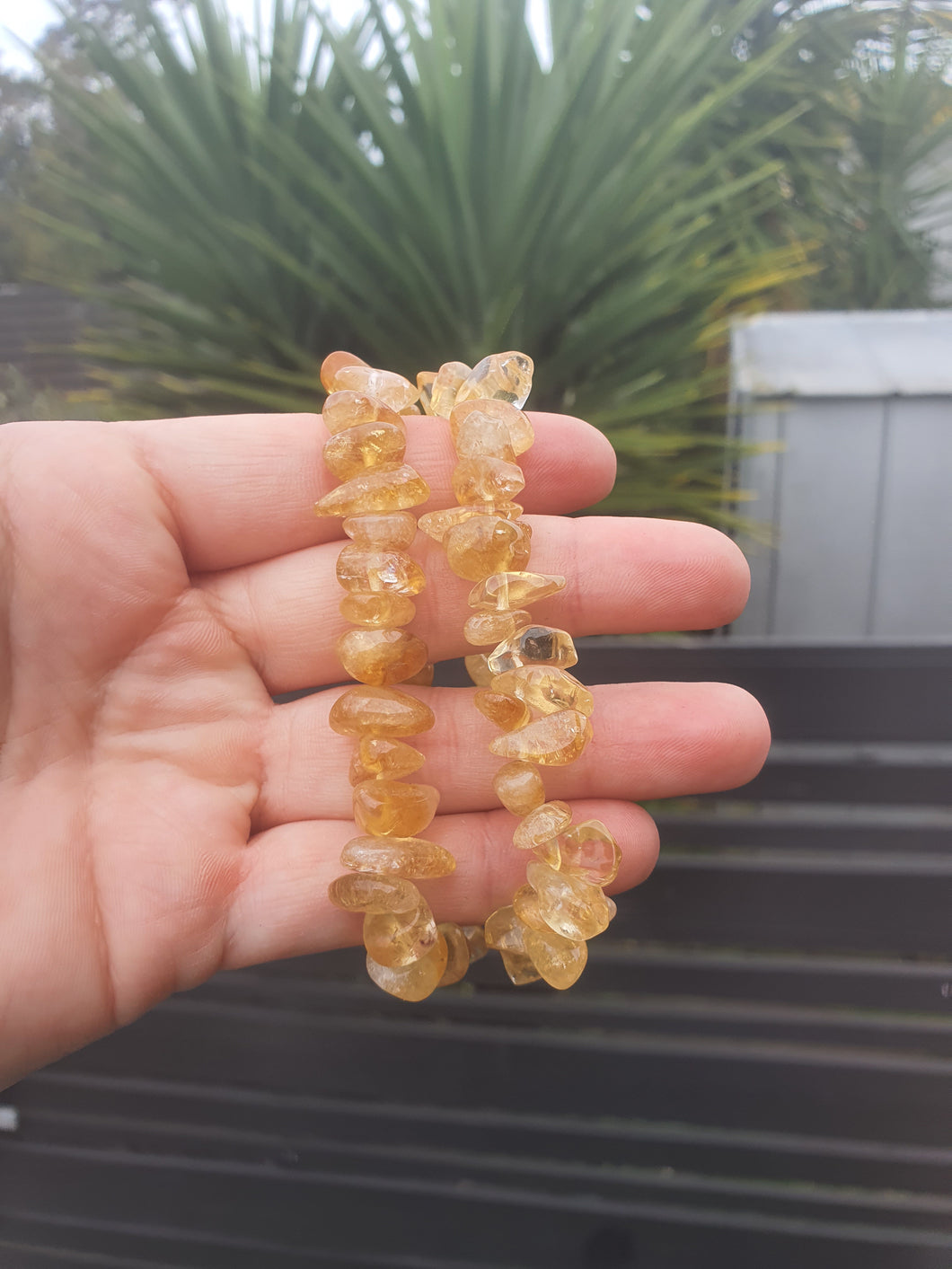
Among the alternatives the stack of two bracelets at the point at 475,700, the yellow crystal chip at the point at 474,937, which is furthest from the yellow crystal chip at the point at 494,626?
the yellow crystal chip at the point at 474,937

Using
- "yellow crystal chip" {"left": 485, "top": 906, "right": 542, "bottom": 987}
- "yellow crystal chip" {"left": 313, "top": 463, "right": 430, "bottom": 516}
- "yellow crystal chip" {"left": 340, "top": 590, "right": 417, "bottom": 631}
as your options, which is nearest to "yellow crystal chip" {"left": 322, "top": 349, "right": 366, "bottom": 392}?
"yellow crystal chip" {"left": 313, "top": 463, "right": 430, "bottom": 516}

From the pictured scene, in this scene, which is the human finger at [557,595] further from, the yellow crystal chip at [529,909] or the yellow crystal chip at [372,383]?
the yellow crystal chip at [529,909]

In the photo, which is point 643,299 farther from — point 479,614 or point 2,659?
point 2,659

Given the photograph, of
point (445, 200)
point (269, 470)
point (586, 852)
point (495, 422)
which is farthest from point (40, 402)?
point (586, 852)

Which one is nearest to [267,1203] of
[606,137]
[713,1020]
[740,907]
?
[713,1020]

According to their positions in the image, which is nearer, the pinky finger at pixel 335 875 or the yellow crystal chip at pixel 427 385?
the pinky finger at pixel 335 875

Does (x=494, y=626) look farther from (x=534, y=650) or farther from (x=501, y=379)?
(x=501, y=379)
